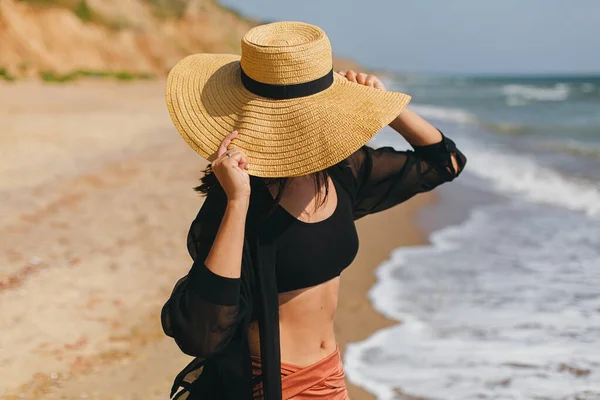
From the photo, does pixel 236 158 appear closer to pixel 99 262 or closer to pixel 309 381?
pixel 309 381

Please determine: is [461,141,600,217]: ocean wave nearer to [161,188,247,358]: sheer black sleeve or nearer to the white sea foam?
the white sea foam

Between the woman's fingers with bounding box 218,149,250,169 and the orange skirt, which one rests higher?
the woman's fingers with bounding box 218,149,250,169

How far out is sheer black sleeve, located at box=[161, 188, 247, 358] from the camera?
160cm

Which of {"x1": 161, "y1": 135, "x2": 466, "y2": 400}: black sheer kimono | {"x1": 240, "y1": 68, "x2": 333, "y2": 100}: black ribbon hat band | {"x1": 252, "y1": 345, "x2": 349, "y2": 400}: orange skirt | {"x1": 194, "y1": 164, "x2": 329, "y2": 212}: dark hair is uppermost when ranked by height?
{"x1": 240, "y1": 68, "x2": 333, "y2": 100}: black ribbon hat band

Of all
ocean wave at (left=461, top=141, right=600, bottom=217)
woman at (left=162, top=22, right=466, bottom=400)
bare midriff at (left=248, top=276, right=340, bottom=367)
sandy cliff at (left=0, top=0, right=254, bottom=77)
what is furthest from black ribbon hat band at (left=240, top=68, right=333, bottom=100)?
sandy cliff at (left=0, top=0, right=254, bottom=77)

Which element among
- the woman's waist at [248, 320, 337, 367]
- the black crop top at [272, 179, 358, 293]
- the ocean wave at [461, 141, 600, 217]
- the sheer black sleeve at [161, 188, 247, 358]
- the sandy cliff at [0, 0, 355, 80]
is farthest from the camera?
the sandy cliff at [0, 0, 355, 80]

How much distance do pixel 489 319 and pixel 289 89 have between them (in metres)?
3.70

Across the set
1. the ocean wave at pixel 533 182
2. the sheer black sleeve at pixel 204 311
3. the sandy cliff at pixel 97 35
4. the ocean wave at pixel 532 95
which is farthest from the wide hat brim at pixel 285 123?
the ocean wave at pixel 532 95

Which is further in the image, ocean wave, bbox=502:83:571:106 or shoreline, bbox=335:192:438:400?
ocean wave, bbox=502:83:571:106

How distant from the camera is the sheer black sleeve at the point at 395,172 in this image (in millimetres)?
2195

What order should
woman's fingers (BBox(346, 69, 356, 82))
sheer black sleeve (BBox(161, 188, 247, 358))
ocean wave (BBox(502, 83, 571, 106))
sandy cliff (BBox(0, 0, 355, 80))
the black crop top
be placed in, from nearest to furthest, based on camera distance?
sheer black sleeve (BBox(161, 188, 247, 358))
the black crop top
woman's fingers (BBox(346, 69, 356, 82))
sandy cliff (BBox(0, 0, 355, 80))
ocean wave (BBox(502, 83, 571, 106))

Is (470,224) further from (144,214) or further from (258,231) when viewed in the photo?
(258,231)

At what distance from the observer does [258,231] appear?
1.79 m

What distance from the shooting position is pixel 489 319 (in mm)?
4922
